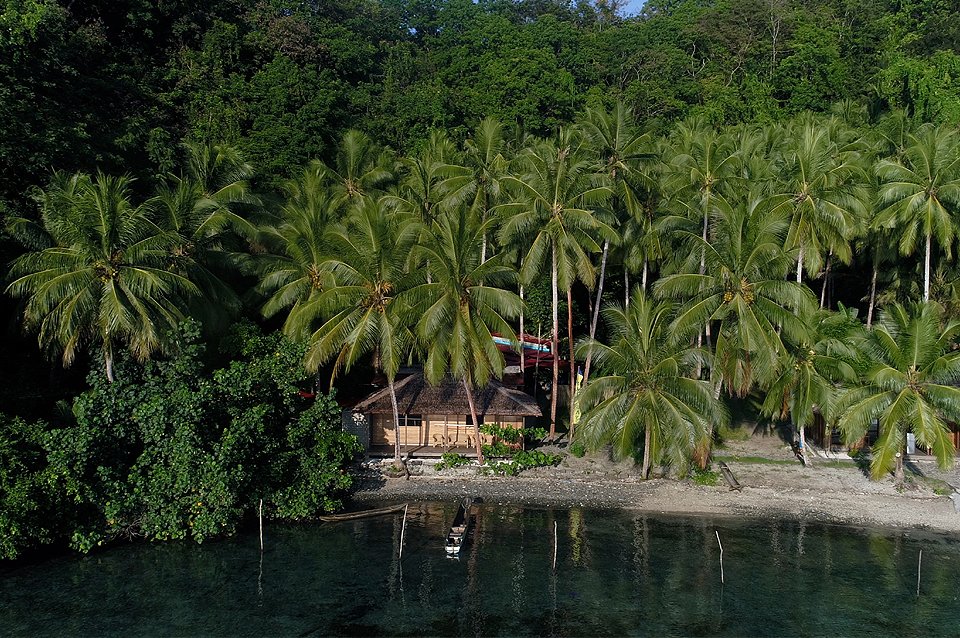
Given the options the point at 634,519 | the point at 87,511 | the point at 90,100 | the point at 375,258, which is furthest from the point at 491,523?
the point at 90,100

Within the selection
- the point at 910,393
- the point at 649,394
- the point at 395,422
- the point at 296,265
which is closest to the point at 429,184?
the point at 296,265

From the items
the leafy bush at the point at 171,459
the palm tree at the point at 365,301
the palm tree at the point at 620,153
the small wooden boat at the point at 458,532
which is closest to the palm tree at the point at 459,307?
the palm tree at the point at 365,301

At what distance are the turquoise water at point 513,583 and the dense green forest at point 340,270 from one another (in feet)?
6.22

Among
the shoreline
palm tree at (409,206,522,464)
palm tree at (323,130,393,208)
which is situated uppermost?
palm tree at (323,130,393,208)

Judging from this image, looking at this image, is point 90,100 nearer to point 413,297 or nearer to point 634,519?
point 413,297

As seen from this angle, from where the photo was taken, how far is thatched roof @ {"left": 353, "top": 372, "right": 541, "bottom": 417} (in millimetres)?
32500

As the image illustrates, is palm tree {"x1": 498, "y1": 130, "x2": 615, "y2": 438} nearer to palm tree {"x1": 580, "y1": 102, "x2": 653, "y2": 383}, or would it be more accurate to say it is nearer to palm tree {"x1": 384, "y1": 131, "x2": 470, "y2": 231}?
palm tree {"x1": 580, "y1": 102, "x2": 653, "y2": 383}

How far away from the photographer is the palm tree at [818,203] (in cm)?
3212

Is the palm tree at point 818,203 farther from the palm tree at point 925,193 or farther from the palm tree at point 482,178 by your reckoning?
the palm tree at point 482,178

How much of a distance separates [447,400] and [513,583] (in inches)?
447

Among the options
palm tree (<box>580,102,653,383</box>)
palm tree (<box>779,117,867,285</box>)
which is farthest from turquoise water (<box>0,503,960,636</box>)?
palm tree (<box>580,102,653,383</box>)

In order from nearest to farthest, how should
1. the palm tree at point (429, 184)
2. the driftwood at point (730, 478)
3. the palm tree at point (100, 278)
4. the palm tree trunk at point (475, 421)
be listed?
the palm tree at point (100, 278) → the driftwood at point (730, 478) → the palm tree trunk at point (475, 421) → the palm tree at point (429, 184)

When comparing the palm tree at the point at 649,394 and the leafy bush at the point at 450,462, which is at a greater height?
the palm tree at the point at 649,394

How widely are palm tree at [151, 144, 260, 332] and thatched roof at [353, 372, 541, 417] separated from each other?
6962mm
